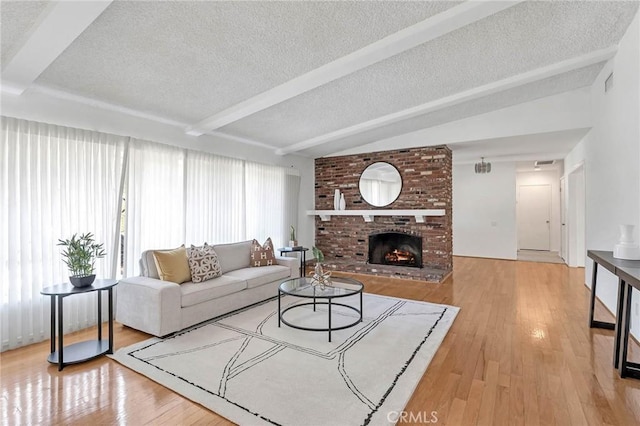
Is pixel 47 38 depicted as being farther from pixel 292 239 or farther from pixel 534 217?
pixel 534 217

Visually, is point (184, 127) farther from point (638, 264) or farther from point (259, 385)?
point (638, 264)

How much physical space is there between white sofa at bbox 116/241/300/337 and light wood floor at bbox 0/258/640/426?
30cm

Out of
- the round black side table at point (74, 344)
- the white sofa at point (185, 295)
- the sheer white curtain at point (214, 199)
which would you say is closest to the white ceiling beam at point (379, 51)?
the sheer white curtain at point (214, 199)

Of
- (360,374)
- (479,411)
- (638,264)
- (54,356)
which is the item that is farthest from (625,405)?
(54,356)

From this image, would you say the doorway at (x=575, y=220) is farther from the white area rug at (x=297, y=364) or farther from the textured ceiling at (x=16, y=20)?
the textured ceiling at (x=16, y=20)

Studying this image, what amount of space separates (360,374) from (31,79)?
3737 mm

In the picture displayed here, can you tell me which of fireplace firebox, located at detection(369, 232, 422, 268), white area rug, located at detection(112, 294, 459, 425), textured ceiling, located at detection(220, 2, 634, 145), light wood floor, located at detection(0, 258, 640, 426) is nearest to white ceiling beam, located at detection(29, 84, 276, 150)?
textured ceiling, located at detection(220, 2, 634, 145)

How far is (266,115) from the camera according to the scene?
180 inches

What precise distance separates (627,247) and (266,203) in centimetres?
498

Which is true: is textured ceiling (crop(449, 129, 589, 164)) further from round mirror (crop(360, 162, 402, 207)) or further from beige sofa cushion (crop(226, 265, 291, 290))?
beige sofa cushion (crop(226, 265, 291, 290))

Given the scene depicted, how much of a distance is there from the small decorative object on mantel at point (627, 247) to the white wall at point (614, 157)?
8.9 inches

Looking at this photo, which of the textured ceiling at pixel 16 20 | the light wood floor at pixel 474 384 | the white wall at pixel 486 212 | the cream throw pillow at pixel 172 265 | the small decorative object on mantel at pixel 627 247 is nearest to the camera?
the light wood floor at pixel 474 384

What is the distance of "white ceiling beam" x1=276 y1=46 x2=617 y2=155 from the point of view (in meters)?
3.69

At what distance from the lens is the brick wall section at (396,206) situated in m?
6.00
